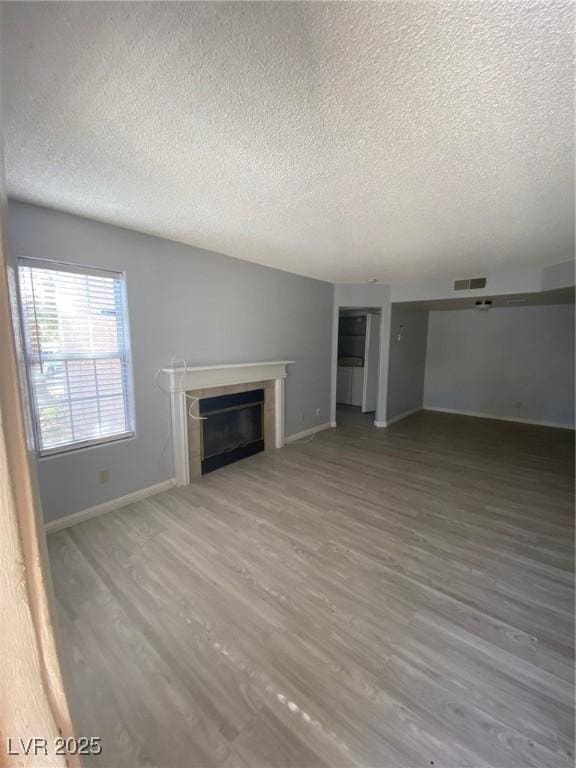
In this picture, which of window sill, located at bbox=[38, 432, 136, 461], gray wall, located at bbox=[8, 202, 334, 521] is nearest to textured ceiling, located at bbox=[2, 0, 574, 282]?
gray wall, located at bbox=[8, 202, 334, 521]

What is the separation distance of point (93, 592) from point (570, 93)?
319 cm

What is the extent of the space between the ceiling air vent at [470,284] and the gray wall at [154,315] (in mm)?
2237

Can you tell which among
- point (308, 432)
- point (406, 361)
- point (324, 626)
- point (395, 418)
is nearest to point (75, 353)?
point (324, 626)

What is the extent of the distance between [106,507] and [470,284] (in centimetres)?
500

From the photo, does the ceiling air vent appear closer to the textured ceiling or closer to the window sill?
the textured ceiling

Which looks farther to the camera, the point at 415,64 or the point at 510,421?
the point at 510,421

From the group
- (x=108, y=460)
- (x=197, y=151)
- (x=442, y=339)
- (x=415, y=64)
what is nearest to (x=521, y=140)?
(x=415, y=64)

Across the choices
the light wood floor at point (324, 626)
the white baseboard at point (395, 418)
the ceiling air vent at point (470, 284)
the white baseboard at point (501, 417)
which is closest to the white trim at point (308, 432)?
the white baseboard at point (395, 418)

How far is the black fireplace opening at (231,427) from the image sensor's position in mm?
3429

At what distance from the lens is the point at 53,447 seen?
235cm

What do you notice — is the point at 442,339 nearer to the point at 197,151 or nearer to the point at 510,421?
the point at 510,421

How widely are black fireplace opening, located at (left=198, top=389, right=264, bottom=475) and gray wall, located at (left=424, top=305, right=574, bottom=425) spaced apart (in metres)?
4.21

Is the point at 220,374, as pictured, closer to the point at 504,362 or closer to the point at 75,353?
the point at 75,353

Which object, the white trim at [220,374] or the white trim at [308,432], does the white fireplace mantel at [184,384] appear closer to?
the white trim at [220,374]
